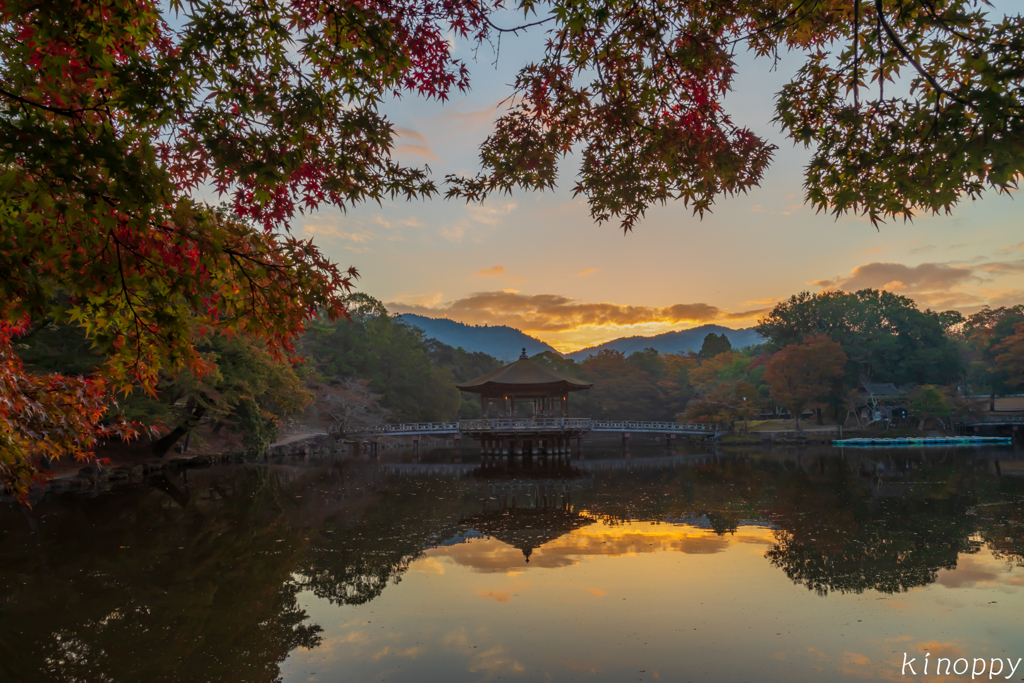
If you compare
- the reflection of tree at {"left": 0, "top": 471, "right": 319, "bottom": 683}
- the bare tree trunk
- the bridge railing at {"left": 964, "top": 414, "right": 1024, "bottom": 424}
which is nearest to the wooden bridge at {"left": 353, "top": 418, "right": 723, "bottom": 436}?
the bare tree trunk

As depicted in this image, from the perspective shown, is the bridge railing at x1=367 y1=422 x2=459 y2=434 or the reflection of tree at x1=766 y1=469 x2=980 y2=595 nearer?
the reflection of tree at x1=766 y1=469 x2=980 y2=595

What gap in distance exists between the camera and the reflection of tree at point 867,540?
657 cm

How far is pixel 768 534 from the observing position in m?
8.94

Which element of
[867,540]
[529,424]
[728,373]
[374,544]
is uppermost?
[728,373]

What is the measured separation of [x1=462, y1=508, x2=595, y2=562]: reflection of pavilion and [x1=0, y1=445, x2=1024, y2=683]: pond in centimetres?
7

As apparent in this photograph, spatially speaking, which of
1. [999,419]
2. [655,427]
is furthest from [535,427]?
[999,419]

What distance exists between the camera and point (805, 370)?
3030 cm

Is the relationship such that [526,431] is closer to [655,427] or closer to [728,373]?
[655,427]

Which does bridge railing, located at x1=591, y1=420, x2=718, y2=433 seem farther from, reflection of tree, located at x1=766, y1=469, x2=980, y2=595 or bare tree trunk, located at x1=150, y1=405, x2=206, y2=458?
bare tree trunk, located at x1=150, y1=405, x2=206, y2=458

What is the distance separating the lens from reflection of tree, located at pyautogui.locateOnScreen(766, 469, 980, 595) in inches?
259

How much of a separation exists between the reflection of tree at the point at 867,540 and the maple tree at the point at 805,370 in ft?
62.6

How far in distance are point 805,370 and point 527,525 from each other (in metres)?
25.5

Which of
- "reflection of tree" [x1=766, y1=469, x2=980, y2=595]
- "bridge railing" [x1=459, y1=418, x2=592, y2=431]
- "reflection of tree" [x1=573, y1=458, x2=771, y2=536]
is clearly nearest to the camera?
"reflection of tree" [x1=766, y1=469, x2=980, y2=595]

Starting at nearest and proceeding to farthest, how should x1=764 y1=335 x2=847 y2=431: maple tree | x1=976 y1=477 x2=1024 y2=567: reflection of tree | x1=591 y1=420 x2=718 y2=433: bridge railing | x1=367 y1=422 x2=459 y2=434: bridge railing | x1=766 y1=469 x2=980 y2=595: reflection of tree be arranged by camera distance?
1. x1=766 y1=469 x2=980 y2=595: reflection of tree
2. x1=976 y1=477 x2=1024 y2=567: reflection of tree
3. x1=367 y1=422 x2=459 y2=434: bridge railing
4. x1=591 y1=420 x2=718 y2=433: bridge railing
5. x1=764 y1=335 x2=847 y2=431: maple tree
